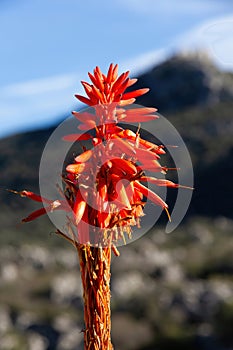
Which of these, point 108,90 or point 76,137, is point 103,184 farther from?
point 108,90

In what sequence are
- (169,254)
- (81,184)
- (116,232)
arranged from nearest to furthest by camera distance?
(81,184) < (116,232) < (169,254)

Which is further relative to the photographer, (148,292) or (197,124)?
(197,124)

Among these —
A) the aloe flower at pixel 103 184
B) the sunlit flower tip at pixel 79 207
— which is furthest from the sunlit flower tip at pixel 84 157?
the sunlit flower tip at pixel 79 207

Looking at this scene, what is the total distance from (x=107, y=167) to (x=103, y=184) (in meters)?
0.06

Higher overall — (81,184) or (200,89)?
(81,184)

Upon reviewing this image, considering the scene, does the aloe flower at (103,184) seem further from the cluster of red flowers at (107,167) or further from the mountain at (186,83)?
the mountain at (186,83)

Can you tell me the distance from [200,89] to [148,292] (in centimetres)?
5834

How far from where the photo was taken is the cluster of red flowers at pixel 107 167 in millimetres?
2268

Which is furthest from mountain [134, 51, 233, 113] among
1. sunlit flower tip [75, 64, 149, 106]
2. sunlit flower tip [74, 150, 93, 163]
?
sunlit flower tip [74, 150, 93, 163]

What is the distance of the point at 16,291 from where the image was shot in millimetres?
39250

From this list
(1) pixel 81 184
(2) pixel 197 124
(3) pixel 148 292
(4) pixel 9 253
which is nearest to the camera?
(1) pixel 81 184

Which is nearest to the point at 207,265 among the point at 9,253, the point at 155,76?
the point at 9,253

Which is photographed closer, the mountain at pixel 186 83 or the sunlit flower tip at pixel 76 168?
the sunlit flower tip at pixel 76 168

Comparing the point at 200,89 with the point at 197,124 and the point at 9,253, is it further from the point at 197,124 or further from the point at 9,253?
the point at 9,253
